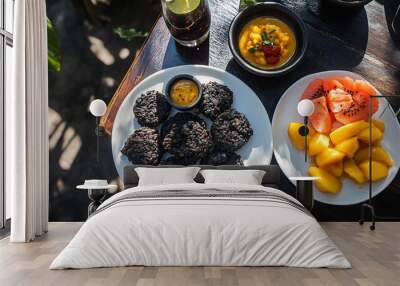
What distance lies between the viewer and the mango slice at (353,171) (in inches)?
238

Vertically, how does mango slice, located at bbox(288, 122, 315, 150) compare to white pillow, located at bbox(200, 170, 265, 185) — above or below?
above

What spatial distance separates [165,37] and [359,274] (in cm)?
381

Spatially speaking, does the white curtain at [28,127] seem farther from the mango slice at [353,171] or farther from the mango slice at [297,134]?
the mango slice at [353,171]

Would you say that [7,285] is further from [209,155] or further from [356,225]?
[356,225]

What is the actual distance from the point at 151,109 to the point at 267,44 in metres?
1.56

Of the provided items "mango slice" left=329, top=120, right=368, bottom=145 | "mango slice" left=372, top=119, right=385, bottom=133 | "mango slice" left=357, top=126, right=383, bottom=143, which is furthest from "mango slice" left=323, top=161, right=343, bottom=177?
"mango slice" left=372, top=119, right=385, bottom=133

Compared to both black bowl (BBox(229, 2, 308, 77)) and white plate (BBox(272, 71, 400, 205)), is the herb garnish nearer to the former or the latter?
black bowl (BBox(229, 2, 308, 77))

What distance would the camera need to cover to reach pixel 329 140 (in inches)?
239

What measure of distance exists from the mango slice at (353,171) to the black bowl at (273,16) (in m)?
1.30

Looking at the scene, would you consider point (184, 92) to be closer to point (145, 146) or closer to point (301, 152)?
point (145, 146)

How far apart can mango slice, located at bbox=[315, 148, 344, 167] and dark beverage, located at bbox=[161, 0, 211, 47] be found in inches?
78.2

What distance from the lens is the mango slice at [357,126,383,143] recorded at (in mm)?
5988

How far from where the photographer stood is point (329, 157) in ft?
A: 19.6

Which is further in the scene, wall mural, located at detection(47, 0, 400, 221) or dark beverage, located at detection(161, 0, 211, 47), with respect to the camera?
wall mural, located at detection(47, 0, 400, 221)
